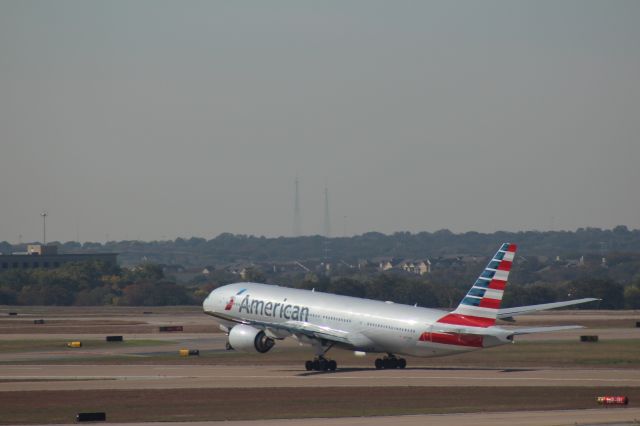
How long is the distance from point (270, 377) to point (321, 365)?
525 cm

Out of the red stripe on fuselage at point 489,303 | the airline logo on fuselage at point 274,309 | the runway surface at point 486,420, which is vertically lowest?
the runway surface at point 486,420

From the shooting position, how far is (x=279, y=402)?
60.8 m

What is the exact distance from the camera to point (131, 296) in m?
199

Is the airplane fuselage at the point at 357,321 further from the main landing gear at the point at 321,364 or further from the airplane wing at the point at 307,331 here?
the main landing gear at the point at 321,364

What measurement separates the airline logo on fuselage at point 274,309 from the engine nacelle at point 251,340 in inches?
167

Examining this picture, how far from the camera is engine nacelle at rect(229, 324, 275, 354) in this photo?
79.8 metres

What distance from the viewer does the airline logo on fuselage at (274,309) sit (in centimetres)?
8400

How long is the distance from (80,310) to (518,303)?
6154cm

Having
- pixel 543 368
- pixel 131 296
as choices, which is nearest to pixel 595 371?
pixel 543 368

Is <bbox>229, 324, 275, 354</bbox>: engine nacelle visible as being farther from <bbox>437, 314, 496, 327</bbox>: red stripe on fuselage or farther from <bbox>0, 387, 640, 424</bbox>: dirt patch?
<bbox>0, 387, 640, 424</bbox>: dirt patch

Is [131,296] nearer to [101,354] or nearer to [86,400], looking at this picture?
[101,354]

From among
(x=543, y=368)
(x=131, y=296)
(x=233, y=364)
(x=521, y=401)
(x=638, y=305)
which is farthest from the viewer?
(x=131, y=296)

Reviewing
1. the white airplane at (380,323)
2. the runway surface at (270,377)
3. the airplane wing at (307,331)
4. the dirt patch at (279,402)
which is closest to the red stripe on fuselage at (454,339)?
the white airplane at (380,323)

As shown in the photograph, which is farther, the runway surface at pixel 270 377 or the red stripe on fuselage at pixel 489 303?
the red stripe on fuselage at pixel 489 303
